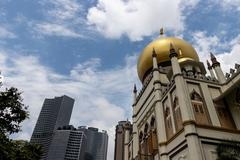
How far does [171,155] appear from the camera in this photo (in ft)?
46.1

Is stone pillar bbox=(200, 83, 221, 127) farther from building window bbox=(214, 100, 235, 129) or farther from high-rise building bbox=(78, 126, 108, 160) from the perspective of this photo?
high-rise building bbox=(78, 126, 108, 160)

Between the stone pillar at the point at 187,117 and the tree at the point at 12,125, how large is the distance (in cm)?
786

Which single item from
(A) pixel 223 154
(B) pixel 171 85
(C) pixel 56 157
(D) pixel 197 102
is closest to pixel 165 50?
(B) pixel 171 85

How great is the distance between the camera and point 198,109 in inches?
570

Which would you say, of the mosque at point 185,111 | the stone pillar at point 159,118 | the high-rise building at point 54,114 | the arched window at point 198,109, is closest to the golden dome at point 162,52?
the mosque at point 185,111

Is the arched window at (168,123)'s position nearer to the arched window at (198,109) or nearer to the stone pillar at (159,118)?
the stone pillar at (159,118)

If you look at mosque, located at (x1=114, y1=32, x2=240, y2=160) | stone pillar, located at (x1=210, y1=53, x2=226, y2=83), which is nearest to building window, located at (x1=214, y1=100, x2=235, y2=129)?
mosque, located at (x1=114, y1=32, x2=240, y2=160)

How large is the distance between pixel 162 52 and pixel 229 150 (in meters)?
11.7

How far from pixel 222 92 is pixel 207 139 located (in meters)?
4.41

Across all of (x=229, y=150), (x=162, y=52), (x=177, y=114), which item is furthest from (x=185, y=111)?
(x=162, y=52)

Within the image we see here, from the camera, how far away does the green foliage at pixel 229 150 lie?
36.7ft

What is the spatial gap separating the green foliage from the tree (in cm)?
918

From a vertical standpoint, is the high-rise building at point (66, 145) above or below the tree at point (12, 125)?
above

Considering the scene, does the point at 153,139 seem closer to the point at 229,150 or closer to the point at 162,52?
the point at 229,150
